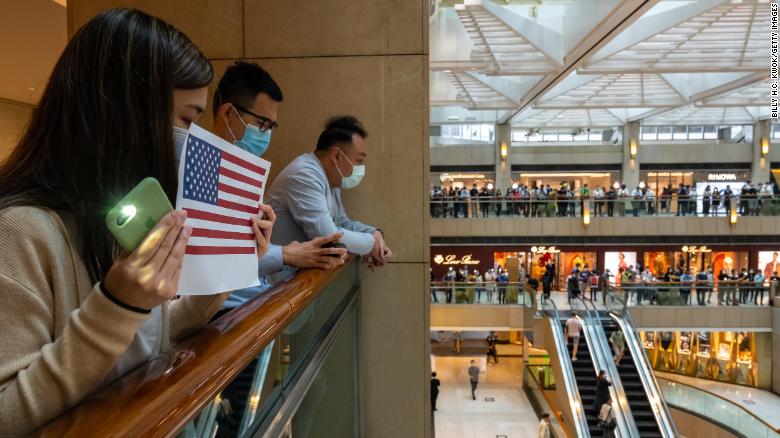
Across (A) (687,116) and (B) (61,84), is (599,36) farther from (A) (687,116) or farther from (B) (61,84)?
(A) (687,116)

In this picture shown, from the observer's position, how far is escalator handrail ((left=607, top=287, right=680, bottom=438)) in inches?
472

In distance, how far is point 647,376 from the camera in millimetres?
13305

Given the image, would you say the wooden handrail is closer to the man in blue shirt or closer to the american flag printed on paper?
the american flag printed on paper

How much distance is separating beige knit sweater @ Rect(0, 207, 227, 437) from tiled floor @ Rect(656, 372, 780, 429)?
2021 centimetres

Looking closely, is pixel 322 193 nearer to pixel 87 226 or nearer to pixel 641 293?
pixel 87 226

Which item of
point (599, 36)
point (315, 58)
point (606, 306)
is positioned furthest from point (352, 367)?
point (606, 306)

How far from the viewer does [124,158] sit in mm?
1052

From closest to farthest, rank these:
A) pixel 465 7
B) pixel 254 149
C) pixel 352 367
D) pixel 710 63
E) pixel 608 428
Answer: pixel 254 149, pixel 352 367, pixel 608 428, pixel 465 7, pixel 710 63

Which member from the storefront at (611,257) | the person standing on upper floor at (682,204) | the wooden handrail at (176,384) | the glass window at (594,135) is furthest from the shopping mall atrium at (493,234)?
the glass window at (594,135)

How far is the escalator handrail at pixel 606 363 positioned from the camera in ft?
38.7

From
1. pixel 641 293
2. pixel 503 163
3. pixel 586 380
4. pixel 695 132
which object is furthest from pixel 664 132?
pixel 586 380

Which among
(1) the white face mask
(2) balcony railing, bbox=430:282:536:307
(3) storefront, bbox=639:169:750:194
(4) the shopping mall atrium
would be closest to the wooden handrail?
(4) the shopping mall atrium

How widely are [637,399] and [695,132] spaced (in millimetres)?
23839

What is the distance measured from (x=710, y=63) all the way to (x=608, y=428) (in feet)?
36.4
